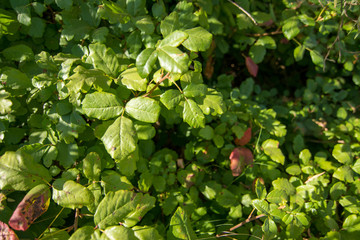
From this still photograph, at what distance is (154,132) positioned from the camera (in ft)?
4.40

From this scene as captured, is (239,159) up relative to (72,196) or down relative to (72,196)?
down

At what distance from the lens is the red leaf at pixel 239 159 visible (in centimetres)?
173

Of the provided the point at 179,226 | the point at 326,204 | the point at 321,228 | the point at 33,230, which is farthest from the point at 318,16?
the point at 33,230

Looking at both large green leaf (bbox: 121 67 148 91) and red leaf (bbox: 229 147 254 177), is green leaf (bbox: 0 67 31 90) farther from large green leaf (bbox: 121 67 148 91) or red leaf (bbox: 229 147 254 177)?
red leaf (bbox: 229 147 254 177)

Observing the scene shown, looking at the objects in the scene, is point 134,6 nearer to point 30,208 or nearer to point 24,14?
point 24,14

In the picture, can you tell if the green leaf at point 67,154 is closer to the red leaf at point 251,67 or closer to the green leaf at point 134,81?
the green leaf at point 134,81

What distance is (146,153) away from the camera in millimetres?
1703

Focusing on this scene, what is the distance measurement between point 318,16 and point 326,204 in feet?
4.15

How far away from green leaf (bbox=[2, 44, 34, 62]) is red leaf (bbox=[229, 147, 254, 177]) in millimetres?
1282

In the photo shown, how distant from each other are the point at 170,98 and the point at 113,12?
53 cm

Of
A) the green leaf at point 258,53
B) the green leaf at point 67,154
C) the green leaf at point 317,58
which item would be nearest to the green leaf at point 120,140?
the green leaf at point 67,154

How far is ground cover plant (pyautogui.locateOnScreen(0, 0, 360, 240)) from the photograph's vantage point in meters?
1.08

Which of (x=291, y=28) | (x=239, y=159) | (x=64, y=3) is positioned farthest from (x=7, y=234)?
Answer: (x=291, y=28)

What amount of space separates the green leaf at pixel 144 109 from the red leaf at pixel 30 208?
0.43 meters
